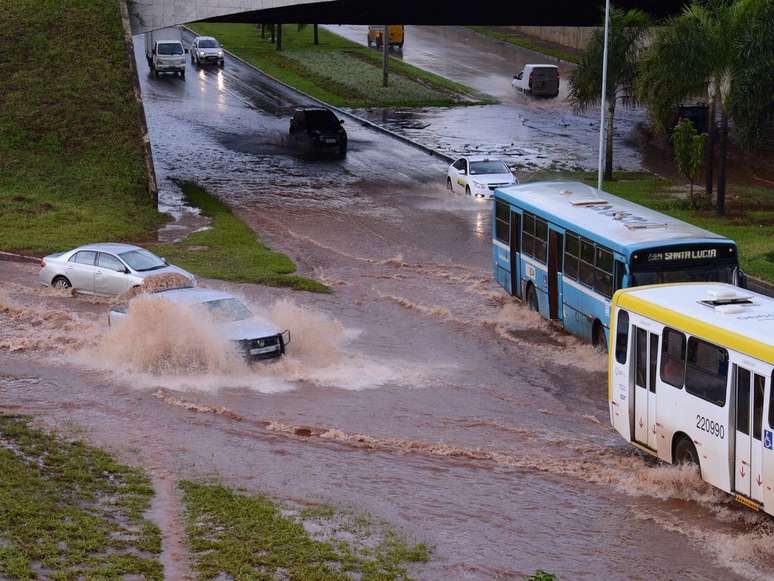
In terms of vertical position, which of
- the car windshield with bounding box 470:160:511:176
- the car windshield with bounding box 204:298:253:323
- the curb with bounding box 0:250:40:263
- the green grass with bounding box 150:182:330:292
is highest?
the car windshield with bounding box 470:160:511:176

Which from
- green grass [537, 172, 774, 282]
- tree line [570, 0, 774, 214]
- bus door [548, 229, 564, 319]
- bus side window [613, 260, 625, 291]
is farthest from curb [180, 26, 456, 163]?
bus side window [613, 260, 625, 291]

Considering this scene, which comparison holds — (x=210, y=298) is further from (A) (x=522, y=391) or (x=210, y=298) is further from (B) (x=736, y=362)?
(B) (x=736, y=362)

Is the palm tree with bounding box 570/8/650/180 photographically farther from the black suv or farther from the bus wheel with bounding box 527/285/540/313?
the bus wheel with bounding box 527/285/540/313

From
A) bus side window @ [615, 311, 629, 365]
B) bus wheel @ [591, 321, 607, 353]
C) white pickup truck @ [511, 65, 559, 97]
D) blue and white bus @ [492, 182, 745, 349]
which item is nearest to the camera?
bus side window @ [615, 311, 629, 365]

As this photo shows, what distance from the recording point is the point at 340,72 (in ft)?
242

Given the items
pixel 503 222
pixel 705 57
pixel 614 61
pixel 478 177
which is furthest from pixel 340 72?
pixel 503 222

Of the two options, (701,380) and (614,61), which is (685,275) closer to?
(701,380)

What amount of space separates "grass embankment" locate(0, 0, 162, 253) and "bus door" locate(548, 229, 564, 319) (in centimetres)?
1341

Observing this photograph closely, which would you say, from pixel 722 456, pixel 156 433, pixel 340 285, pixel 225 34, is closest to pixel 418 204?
pixel 340 285

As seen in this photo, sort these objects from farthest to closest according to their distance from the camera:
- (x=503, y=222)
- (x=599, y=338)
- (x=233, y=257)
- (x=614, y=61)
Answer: (x=614, y=61)
(x=233, y=257)
(x=503, y=222)
(x=599, y=338)

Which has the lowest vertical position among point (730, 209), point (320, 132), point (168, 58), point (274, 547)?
point (730, 209)

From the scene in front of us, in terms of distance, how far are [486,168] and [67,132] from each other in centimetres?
1407

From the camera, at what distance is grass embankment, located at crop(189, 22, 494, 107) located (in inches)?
2625

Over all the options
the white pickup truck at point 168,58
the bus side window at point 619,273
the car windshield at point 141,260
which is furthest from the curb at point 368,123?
the bus side window at point 619,273
